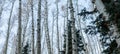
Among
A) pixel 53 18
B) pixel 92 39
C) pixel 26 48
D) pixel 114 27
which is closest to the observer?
pixel 114 27

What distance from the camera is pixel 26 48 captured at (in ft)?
68.4

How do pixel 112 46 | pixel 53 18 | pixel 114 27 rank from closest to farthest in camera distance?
pixel 114 27 < pixel 112 46 < pixel 53 18

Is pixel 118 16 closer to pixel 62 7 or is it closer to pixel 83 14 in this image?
pixel 83 14

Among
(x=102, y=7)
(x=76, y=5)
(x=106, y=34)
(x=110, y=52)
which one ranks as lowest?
(x=110, y=52)

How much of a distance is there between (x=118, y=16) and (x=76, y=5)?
13963 millimetres

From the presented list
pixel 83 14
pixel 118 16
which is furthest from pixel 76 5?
pixel 118 16

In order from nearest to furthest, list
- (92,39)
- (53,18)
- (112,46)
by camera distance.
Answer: (112,46), (53,18), (92,39)

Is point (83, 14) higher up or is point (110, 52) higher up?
point (83, 14)

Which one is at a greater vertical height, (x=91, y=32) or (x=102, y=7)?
(x=102, y=7)

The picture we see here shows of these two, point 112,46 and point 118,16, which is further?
point 112,46

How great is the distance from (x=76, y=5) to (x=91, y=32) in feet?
41.2

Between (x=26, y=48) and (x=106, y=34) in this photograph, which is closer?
(x=106, y=34)

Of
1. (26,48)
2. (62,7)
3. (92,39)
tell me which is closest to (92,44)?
(92,39)

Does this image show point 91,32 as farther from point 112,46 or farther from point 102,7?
point 102,7
